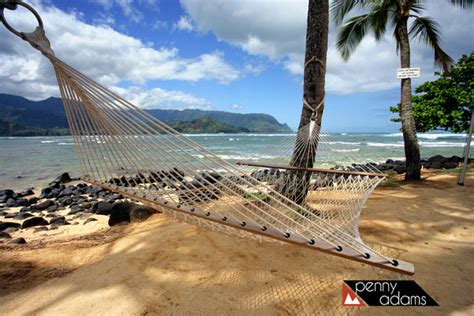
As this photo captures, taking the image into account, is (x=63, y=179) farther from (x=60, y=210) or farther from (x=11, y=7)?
(x=11, y=7)

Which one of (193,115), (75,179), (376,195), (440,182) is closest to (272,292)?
(376,195)

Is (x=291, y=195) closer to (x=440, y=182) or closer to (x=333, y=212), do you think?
(x=333, y=212)

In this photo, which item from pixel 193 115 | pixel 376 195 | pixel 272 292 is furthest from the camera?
pixel 193 115

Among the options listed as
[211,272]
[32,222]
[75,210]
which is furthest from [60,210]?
[211,272]

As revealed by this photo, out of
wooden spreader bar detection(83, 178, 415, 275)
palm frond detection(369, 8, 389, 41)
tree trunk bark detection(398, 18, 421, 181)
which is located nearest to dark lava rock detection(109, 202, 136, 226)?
wooden spreader bar detection(83, 178, 415, 275)

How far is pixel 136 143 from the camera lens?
1.95 meters

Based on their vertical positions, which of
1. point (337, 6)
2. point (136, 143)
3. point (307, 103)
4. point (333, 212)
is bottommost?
point (333, 212)

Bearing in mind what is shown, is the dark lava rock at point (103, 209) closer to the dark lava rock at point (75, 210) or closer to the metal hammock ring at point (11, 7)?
the dark lava rock at point (75, 210)

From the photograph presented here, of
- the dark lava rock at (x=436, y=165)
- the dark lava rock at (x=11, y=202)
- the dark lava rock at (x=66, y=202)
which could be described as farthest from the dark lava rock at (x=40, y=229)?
the dark lava rock at (x=436, y=165)

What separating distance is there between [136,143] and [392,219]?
97.9 inches

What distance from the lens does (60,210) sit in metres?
4.09

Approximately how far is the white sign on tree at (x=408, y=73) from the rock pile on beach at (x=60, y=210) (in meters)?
4.12

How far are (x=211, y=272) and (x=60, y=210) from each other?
391 cm

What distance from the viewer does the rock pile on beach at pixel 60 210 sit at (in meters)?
2.87
